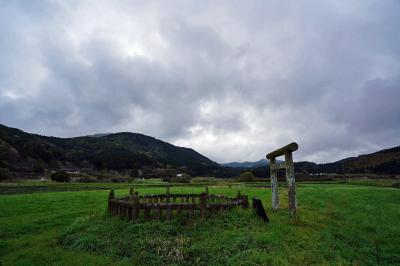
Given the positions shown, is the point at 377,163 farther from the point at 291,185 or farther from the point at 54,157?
the point at 54,157

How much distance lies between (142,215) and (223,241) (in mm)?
4549

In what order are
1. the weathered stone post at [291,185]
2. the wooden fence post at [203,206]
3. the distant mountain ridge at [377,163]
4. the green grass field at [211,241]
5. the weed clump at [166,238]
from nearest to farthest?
the green grass field at [211,241]
the weed clump at [166,238]
the wooden fence post at [203,206]
the weathered stone post at [291,185]
the distant mountain ridge at [377,163]

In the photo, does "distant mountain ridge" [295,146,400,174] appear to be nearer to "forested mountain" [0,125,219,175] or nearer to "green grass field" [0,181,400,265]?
"forested mountain" [0,125,219,175]

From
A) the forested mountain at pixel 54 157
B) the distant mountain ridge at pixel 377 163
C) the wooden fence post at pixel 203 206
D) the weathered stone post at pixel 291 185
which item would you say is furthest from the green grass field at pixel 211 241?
the distant mountain ridge at pixel 377 163

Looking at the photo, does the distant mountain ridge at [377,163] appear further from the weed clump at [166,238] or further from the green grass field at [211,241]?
the weed clump at [166,238]

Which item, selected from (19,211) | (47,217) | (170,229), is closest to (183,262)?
(170,229)

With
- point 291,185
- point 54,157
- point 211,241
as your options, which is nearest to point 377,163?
point 291,185

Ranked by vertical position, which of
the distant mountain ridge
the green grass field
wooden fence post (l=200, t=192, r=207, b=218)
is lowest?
the green grass field

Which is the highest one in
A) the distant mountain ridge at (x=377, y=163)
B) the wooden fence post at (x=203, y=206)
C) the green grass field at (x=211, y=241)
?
the distant mountain ridge at (x=377, y=163)

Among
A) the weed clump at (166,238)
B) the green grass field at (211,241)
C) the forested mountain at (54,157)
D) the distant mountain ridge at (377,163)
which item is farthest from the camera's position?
the distant mountain ridge at (377,163)

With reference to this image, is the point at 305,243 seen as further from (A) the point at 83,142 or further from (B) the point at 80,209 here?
(A) the point at 83,142

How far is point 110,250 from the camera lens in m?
8.27

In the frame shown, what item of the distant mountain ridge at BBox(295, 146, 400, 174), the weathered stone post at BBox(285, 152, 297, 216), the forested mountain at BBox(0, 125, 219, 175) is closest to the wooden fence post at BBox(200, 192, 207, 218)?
the weathered stone post at BBox(285, 152, 297, 216)

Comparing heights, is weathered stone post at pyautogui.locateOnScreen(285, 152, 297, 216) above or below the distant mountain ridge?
below
